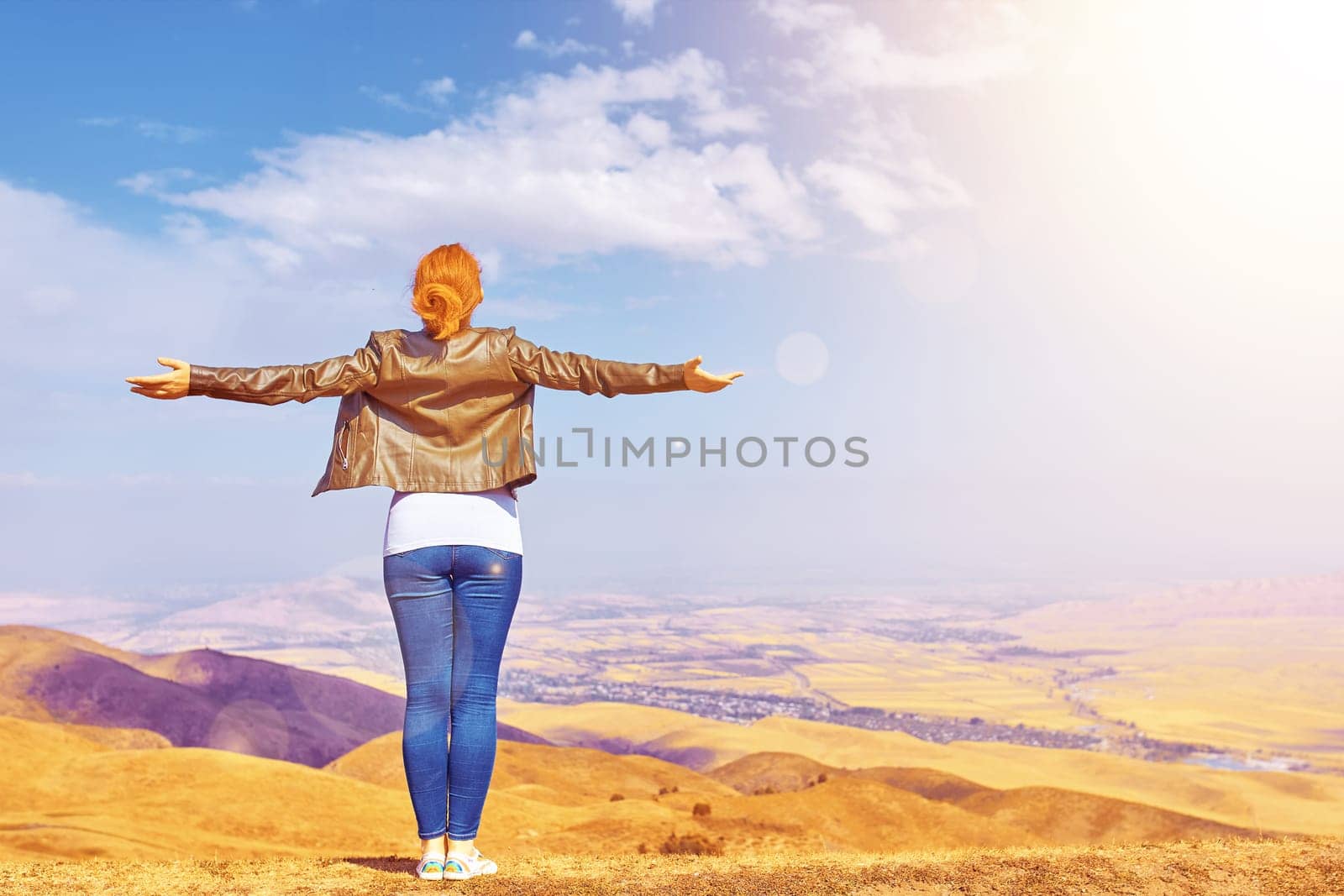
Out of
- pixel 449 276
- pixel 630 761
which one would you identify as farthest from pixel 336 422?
pixel 630 761

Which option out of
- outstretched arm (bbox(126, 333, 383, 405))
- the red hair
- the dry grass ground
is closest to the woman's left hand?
outstretched arm (bbox(126, 333, 383, 405))

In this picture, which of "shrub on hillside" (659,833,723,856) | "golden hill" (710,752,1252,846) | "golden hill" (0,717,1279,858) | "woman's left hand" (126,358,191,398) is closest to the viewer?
"woman's left hand" (126,358,191,398)

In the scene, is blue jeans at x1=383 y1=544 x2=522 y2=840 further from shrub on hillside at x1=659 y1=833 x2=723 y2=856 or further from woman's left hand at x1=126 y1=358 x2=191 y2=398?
shrub on hillside at x1=659 y1=833 x2=723 y2=856

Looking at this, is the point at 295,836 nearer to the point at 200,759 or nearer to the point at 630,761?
the point at 200,759

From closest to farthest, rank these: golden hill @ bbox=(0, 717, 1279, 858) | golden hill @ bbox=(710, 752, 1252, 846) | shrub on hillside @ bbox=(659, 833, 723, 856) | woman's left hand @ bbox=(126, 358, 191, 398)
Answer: woman's left hand @ bbox=(126, 358, 191, 398)
shrub on hillside @ bbox=(659, 833, 723, 856)
golden hill @ bbox=(0, 717, 1279, 858)
golden hill @ bbox=(710, 752, 1252, 846)

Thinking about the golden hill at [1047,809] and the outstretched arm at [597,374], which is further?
the golden hill at [1047,809]

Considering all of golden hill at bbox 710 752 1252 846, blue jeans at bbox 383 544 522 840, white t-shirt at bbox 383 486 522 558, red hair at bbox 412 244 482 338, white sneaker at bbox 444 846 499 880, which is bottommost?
golden hill at bbox 710 752 1252 846

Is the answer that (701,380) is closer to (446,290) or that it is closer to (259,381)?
(446,290)

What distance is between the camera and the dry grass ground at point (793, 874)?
4941 mm

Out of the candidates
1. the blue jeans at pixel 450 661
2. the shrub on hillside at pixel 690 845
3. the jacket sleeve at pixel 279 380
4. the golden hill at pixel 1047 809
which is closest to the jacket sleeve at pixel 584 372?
the jacket sleeve at pixel 279 380

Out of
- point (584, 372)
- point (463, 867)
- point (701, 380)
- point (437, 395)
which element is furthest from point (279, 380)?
point (463, 867)

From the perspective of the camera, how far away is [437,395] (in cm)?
514

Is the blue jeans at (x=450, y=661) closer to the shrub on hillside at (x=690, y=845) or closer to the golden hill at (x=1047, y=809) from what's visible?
the shrub on hillside at (x=690, y=845)

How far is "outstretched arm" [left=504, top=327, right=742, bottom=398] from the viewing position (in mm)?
5172
